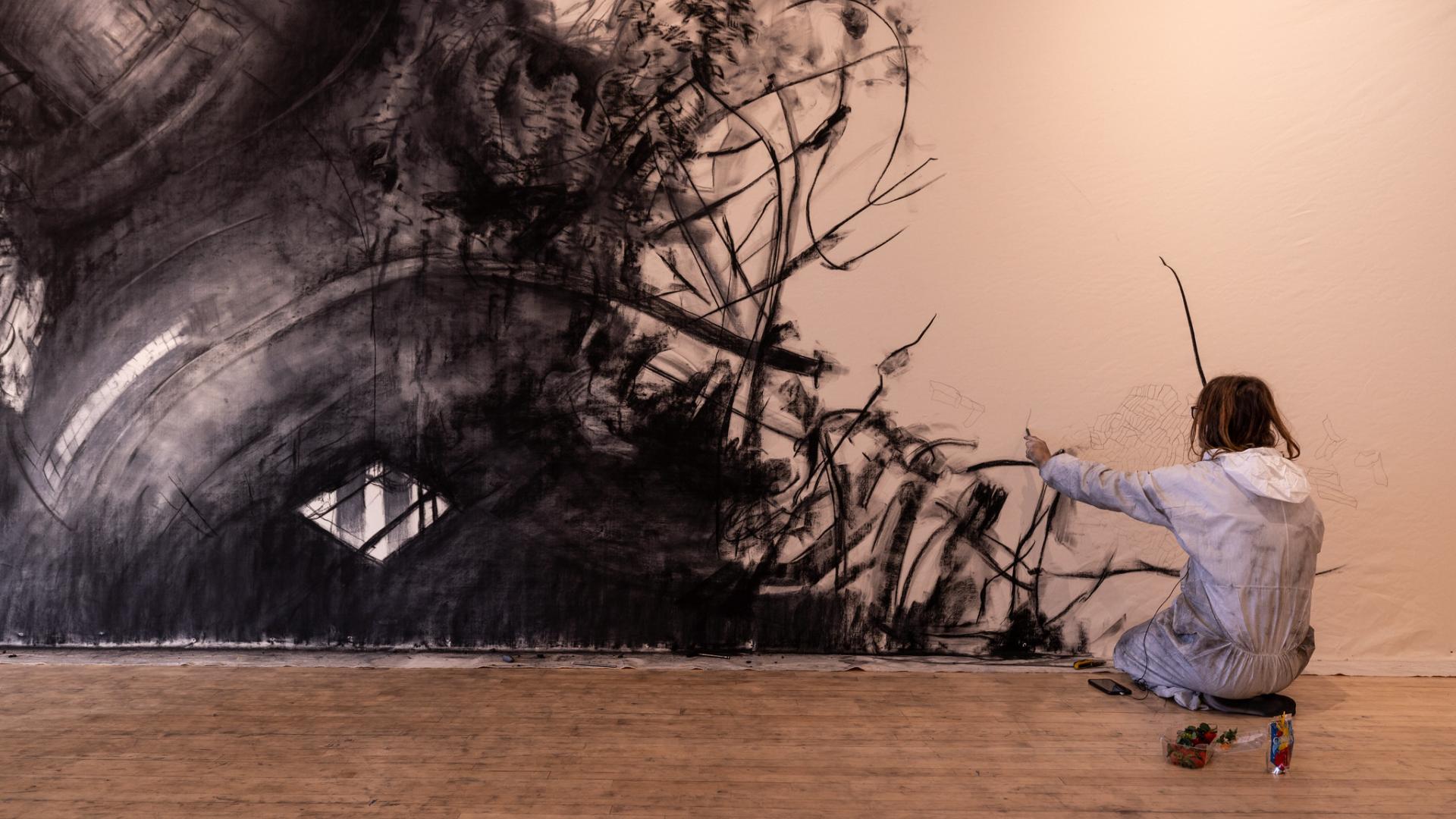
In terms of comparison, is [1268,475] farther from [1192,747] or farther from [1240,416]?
[1192,747]

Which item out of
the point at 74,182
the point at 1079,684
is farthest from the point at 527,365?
the point at 1079,684

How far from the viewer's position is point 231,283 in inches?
108

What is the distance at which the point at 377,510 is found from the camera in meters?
2.75

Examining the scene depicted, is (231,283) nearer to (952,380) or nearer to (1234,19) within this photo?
(952,380)

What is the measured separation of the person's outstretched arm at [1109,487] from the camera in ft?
7.81

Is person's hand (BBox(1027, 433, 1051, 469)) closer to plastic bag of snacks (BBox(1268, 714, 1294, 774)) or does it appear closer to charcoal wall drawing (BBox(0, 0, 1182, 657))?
charcoal wall drawing (BBox(0, 0, 1182, 657))

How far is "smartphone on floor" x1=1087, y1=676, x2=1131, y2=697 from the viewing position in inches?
97.6

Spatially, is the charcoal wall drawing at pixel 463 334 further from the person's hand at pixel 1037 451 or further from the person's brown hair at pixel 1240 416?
the person's brown hair at pixel 1240 416

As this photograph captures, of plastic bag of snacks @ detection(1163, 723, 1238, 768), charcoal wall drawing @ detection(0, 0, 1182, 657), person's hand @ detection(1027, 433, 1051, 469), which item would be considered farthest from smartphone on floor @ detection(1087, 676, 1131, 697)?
person's hand @ detection(1027, 433, 1051, 469)

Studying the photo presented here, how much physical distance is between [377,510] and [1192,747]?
88.6 inches

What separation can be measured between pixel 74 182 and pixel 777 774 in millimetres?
2679

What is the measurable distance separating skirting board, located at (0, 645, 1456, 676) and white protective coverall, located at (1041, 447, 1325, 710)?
1.40 feet

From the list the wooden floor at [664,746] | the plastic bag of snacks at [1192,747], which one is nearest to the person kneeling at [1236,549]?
the wooden floor at [664,746]

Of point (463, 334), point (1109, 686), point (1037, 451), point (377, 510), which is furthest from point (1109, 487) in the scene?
point (377, 510)
